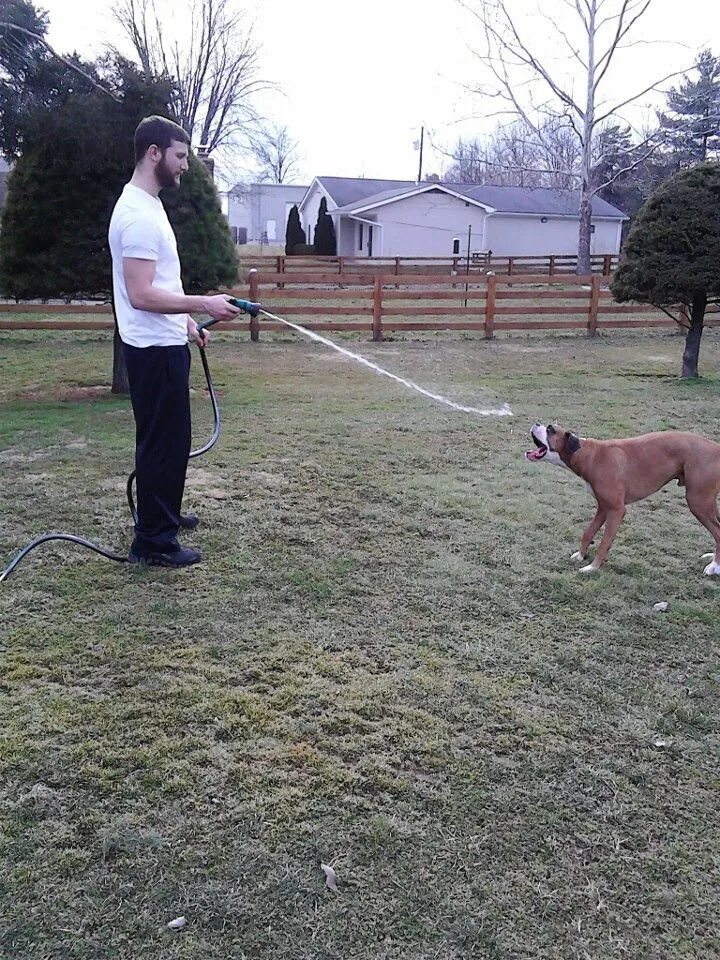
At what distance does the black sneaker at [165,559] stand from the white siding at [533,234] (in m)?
30.3

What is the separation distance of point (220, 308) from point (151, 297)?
271mm

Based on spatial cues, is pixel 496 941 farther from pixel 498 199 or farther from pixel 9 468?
pixel 498 199

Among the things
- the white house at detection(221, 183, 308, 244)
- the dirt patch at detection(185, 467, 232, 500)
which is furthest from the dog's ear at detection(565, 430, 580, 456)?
the white house at detection(221, 183, 308, 244)

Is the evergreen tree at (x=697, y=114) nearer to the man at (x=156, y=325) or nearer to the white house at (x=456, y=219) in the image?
the white house at (x=456, y=219)

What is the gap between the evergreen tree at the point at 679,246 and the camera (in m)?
8.77

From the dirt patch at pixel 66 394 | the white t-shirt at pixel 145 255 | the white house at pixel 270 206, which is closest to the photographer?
the white t-shirt at pixel 145 255

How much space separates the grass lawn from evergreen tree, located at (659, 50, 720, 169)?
28.7m

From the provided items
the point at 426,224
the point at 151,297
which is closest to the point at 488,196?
the point at 426,224

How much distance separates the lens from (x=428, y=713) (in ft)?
Answer: 8.61

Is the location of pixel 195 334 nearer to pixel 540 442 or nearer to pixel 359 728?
pixel 540 442

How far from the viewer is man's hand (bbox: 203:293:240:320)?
3.21m

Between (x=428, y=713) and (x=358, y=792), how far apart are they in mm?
463

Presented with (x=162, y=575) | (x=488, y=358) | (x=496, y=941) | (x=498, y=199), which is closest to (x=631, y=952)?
(x=496, y=941)

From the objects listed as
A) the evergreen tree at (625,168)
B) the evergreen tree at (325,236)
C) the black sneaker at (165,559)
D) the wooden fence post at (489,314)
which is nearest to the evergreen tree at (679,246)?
the wooden fence post at (489,314)
